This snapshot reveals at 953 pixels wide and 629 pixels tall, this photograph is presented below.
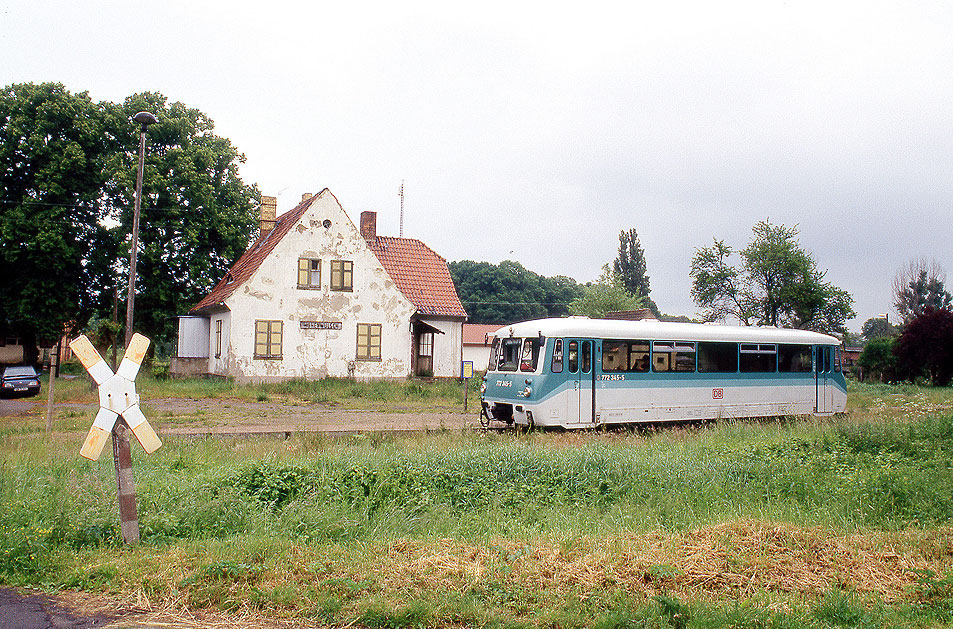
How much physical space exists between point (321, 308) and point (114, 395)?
2804cm

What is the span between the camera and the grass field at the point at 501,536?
5.48 m

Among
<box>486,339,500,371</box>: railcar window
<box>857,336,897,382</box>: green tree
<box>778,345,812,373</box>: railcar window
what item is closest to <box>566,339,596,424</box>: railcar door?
<box>486,339,500,371</box>: railcar window

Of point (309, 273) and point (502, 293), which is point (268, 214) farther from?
point (502, 293)

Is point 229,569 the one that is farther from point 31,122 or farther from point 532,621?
point 31,122

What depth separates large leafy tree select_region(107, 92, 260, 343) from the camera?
37.9 m

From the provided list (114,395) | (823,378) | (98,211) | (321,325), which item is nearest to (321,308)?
(321,325)

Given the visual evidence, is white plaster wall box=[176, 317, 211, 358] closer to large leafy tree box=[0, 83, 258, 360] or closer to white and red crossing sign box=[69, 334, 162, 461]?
large leafy tree box=[0, 83, 258, 360]

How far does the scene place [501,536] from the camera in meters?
7.45

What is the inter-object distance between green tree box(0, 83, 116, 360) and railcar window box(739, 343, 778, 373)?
32.4 meters

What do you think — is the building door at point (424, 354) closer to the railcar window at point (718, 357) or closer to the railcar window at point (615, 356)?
the railcar window at point (718, 357)

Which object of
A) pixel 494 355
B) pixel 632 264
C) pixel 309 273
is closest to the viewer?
pixel 494 355

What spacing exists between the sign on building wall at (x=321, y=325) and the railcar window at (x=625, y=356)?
63.7 feet

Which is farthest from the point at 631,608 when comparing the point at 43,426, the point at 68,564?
the point at 43,426

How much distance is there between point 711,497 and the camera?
918 cm
